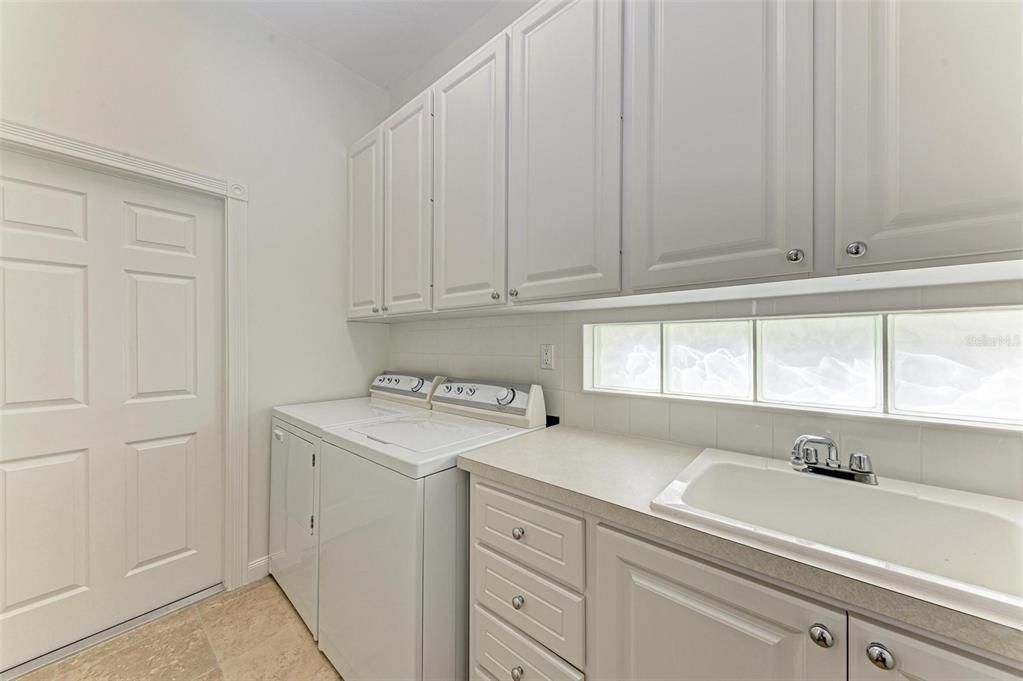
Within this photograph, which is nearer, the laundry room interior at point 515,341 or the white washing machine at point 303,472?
the laundry room interior at point 515,341

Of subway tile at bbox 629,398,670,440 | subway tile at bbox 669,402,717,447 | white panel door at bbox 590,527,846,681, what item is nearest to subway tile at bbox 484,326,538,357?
subway tile at bbox 629,398,670,440

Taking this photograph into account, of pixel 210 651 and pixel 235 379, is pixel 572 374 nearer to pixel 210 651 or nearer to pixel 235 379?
pixel 235 379

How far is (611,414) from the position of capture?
1548mm

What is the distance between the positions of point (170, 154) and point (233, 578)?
2087 mm

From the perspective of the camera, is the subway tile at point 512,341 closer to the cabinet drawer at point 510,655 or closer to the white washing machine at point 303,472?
the white washing machine at point 303,472

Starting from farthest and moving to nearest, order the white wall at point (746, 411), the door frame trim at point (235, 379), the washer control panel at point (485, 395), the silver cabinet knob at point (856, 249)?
the door frame trim at point (235, 379) → the washer control panel at point (485, 395) → the white wall at point (746, 411) → the silver cabinet knob at point (856, 249)

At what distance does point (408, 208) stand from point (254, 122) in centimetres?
100

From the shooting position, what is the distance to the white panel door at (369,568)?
1138 millimetres

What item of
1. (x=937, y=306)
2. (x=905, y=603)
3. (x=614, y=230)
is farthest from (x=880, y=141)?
(x=905, y=603)

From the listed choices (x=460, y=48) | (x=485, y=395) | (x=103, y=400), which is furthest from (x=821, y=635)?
(x=460, y=48)

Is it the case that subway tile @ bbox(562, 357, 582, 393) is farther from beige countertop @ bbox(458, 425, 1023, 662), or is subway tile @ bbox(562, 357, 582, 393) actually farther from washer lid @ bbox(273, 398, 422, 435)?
washer lid @ bbox(273, 398, 422, 435)

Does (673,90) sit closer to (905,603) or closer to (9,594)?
(905,603)

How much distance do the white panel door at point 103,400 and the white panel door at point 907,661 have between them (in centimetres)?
244

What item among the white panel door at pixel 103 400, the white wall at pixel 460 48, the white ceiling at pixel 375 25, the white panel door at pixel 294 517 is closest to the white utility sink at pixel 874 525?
the white panel door at pixel 294 517
